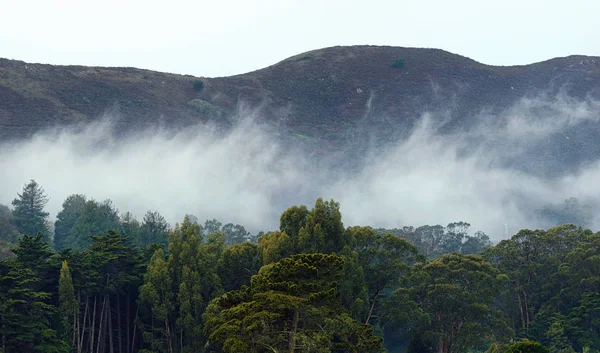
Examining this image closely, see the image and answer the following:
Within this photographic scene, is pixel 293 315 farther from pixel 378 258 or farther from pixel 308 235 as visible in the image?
pixel 378 258

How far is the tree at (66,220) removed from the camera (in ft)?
329

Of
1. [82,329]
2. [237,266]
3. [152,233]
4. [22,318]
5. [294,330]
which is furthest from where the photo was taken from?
[152,233]

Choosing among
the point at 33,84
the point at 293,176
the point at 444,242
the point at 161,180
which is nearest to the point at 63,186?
the point at 161,180

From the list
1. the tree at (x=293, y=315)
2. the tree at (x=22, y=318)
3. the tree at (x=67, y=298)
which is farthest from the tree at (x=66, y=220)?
the tree at (x=293, y=315)

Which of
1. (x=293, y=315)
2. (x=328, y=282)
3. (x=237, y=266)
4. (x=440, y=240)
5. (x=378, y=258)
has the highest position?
(x=440, y=240)

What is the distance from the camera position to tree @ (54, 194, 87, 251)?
10032 cm

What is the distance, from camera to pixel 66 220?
10325cm

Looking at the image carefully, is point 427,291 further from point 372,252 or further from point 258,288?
point 258,288

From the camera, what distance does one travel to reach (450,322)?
196 ft

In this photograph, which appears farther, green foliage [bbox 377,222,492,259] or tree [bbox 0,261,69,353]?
green foliage [bbox 377,222,492,259]

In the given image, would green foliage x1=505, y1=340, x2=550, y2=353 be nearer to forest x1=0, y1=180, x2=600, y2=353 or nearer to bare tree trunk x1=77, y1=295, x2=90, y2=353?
forest x1=0, y1=180, x2=600, y2=353

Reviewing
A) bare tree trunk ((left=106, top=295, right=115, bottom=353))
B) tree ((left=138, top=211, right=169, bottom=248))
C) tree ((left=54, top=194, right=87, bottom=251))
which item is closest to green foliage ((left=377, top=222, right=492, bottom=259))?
tree ((left=138, top=211, right=169, bottom=248))

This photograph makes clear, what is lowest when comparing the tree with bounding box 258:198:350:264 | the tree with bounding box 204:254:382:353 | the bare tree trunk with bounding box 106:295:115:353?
the bare tree trunk with bounding box 106:295:115:353

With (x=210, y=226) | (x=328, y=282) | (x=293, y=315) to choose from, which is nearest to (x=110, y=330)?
(x=293, y=315)
